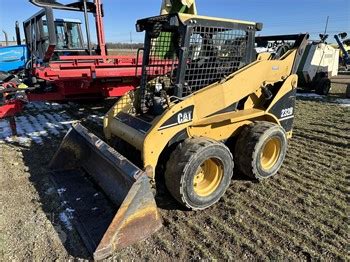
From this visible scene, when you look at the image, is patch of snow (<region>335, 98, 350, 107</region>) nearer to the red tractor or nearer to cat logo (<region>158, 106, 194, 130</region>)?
the red tractor

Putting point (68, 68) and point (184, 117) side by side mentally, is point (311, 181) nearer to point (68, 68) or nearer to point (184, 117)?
point (184, 117)

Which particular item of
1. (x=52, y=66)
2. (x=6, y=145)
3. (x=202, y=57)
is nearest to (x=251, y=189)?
(x=202, y=57)

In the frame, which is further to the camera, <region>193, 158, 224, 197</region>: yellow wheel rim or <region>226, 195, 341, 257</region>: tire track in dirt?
<region>193, 158, 224, 197</region>: yellow wheel rim

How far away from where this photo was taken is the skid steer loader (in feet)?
10.8

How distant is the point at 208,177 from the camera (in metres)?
3.77

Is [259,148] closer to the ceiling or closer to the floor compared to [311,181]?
closer to the ceiling

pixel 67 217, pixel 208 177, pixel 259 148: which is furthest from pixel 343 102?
pixel 67 217

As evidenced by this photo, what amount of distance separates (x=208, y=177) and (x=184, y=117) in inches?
30.8

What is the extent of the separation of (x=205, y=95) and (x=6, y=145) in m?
4.08

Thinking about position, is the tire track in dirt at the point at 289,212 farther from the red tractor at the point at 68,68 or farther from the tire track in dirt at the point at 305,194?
the red tractor at the point at 68,68

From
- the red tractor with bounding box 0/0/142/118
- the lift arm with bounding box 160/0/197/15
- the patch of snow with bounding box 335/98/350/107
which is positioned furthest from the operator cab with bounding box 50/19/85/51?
the patch of snow with bounding box 335/98/350/107

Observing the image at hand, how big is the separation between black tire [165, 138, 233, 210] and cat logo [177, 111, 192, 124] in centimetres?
21

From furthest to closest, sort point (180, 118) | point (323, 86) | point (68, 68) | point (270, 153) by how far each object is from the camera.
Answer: point (323, 86)
point (68, 68)
point (270, 153)
point (180, 118)

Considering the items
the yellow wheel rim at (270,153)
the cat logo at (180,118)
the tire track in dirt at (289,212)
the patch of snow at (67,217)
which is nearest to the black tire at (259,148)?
the yellow wheel rim at (270,153)
